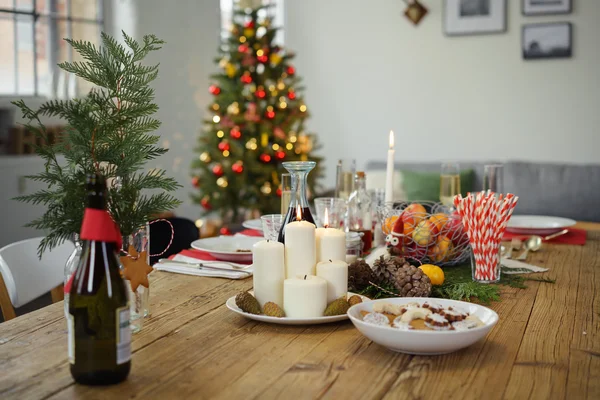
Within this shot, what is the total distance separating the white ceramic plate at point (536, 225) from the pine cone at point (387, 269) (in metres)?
1.00

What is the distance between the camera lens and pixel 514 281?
5.35ft

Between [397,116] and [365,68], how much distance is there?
0.47 meters

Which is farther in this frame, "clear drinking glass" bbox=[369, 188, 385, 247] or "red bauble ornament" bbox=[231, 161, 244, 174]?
"red bauble ornament" bbox=[231, 161, 244, 174]

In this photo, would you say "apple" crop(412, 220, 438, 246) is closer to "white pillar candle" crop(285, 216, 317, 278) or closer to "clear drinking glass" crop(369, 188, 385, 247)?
"clear drinking glass" crop(369, 188, 385, 247)

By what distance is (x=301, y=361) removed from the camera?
3.43 ft

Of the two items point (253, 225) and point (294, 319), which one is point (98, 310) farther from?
point (253, 225)

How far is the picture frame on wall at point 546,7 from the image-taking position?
197 inches

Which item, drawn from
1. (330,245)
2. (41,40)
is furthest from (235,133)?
(330,245)

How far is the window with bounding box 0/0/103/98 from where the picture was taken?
491 cm

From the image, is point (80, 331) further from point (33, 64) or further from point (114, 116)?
point (33, 64)

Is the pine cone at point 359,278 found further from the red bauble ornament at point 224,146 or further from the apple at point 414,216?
the red bauble ornament at point 224,146

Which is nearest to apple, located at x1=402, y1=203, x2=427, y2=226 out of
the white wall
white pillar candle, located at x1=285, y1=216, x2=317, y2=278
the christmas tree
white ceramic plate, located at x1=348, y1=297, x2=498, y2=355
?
white pillar candle, located at x1=285, y1=216, x2=317, y2=278

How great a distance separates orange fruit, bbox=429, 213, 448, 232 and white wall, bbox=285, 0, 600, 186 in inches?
150

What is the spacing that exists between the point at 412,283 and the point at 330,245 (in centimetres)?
21
